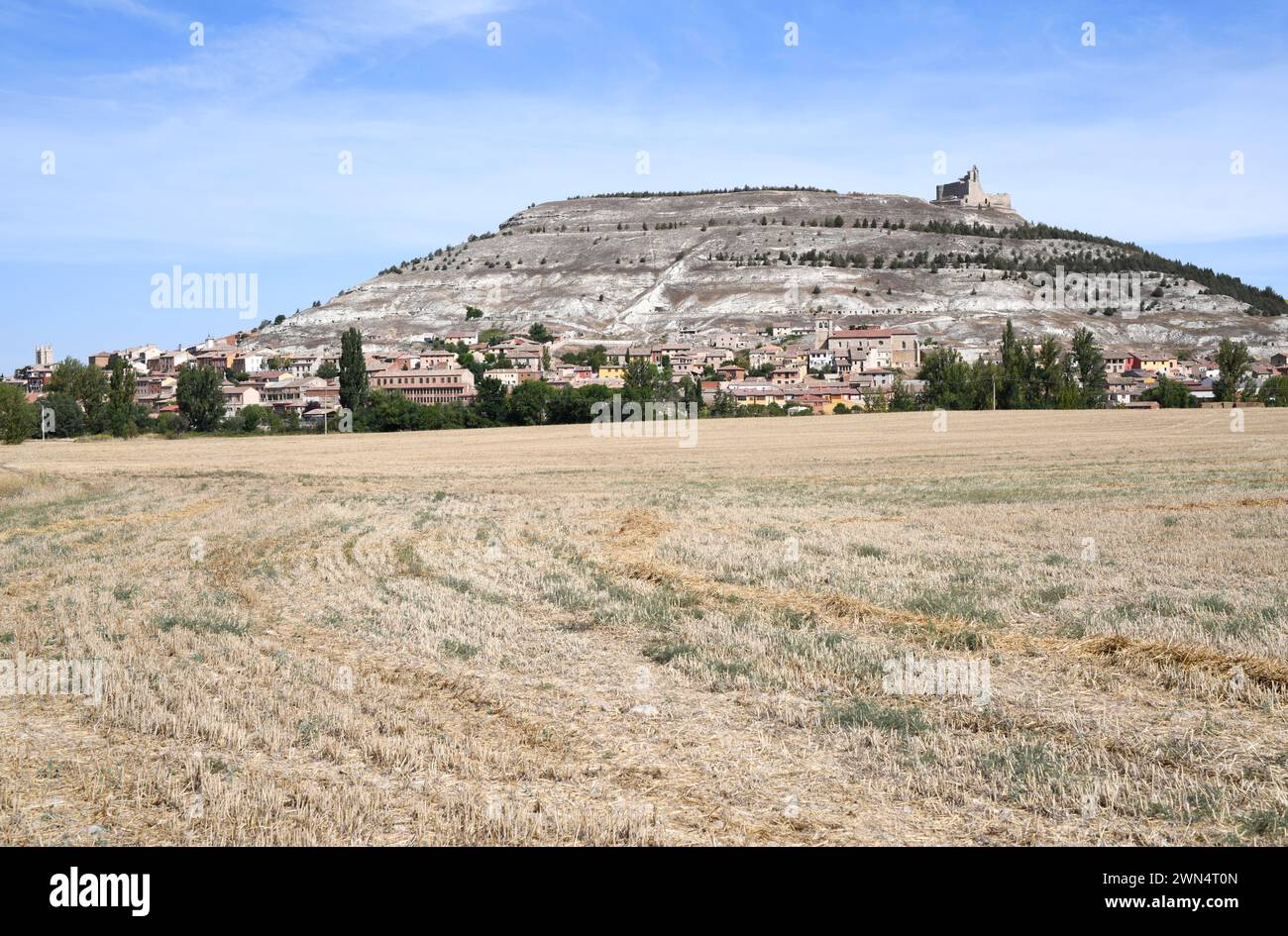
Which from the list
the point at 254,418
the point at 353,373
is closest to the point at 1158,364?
the point at 353,373

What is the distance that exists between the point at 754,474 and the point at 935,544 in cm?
2649

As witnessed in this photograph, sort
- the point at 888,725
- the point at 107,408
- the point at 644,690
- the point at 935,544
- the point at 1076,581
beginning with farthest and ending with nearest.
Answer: the point at 107,408 → the point at 935,544 → the point at 1076,581 → the point at 644,690 → the point at 888,725

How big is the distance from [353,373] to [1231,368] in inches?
3742

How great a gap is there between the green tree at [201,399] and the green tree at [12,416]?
1588 centimetres

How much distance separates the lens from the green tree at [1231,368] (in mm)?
111812

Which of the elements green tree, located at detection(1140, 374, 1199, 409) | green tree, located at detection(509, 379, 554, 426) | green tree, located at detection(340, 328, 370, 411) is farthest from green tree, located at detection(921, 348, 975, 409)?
green tree, located at detection(340, 328, 370, 411)

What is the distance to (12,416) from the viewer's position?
89.1m

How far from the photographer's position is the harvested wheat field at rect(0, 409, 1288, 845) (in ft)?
23.6

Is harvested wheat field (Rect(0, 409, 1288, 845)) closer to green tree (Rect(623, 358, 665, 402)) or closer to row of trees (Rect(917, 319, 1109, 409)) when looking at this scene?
green tree (Rect(623, 358, 665, 402))

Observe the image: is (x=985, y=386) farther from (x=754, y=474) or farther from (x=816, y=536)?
(x=816, y=536)

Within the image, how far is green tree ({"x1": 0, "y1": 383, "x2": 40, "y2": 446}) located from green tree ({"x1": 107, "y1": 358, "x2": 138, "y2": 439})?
8.66 m

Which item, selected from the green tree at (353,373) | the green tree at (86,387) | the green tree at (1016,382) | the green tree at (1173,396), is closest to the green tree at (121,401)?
the green tree at (86,387)
